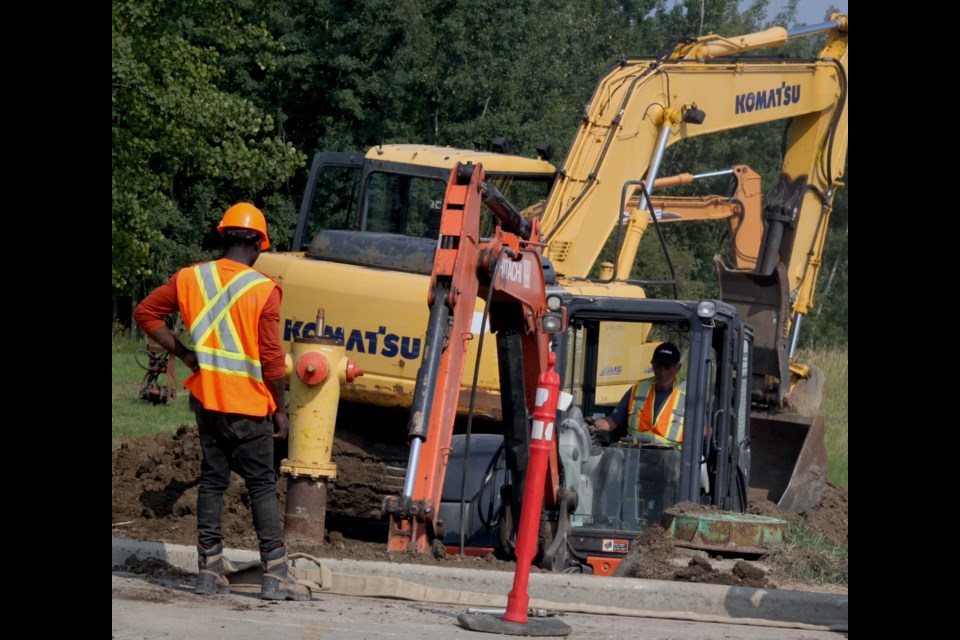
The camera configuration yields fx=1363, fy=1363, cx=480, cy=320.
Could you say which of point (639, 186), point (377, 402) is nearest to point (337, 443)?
point (377, 402)

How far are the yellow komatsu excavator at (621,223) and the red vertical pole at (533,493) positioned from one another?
12.8ft

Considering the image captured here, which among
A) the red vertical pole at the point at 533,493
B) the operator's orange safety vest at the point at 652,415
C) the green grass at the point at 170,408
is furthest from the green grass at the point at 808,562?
the green grass at the point at 170,408

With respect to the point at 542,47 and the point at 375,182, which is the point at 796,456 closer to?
the point at 375,182

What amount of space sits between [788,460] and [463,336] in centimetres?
722

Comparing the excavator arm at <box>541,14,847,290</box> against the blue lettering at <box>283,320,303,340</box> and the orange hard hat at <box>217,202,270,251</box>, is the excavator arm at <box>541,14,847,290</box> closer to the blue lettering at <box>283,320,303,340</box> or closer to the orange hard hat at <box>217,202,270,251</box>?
the blue lettering at <box>283,320,303,340</box>

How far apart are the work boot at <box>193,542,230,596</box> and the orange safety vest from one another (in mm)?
750

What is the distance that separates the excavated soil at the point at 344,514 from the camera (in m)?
7.88

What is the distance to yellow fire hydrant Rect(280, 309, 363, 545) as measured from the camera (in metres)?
8.26

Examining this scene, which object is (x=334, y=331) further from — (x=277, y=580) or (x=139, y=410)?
(x=139, y=410)

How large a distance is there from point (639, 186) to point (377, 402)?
12.0 feet

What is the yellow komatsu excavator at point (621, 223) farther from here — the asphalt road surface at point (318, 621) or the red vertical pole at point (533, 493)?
the red vertical pole at point (533, 493)

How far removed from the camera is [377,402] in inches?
445

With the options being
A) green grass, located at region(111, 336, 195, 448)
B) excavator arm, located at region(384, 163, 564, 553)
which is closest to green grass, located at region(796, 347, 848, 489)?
green grass, located at region(111, 336, 195, 448)
